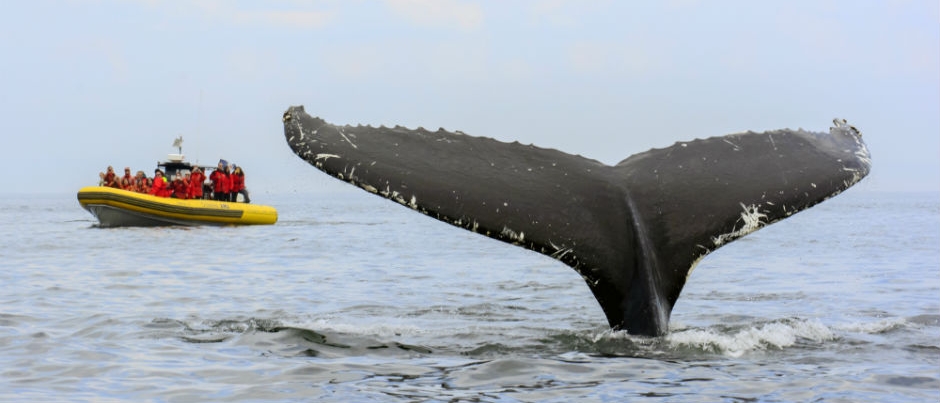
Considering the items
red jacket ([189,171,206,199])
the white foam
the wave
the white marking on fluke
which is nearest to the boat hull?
red jacket ([189,171,206,199])

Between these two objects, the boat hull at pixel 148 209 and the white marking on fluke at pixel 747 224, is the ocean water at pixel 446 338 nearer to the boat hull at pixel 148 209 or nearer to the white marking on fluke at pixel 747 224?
the white marking on fluke at pixel 747 224

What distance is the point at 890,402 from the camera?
17.2 ft

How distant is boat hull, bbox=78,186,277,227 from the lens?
2941 centimetres

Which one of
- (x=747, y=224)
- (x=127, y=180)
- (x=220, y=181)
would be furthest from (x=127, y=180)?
(x=747, y=224)

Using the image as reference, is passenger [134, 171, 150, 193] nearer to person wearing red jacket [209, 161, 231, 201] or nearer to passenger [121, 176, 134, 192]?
passenger [121, 176, 134, 192]

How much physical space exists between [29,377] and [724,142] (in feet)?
13.8

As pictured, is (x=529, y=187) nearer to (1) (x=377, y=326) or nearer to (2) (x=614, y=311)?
(2) (x=614, y=311)

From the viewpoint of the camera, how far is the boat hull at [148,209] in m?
29.4

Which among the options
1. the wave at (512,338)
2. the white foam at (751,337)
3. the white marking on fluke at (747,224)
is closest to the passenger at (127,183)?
the wave at (512,338)

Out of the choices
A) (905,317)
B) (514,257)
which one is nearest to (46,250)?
(514,257)

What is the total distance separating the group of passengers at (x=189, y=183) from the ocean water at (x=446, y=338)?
16.3 meters

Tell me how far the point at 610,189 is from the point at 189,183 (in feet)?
94.1

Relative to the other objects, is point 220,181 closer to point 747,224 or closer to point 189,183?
point 189,183

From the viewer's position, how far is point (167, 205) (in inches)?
1185
